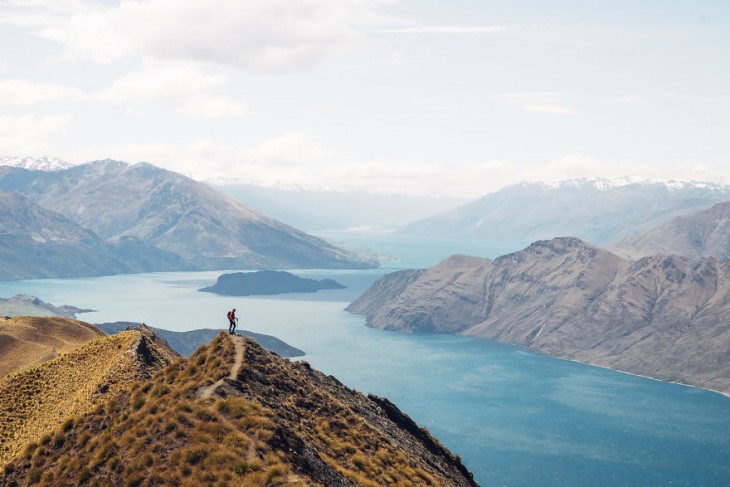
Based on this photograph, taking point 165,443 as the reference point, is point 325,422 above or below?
below

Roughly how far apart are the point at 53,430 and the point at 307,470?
1761 cm

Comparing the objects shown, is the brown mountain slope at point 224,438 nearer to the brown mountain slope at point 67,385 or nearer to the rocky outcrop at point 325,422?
the rocky outcrop at point 325,422

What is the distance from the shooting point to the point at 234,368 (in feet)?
174

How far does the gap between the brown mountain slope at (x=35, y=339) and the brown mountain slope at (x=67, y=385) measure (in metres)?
15.2

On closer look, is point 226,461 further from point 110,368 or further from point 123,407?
point 110,368

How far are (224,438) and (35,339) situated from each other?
5631 cm

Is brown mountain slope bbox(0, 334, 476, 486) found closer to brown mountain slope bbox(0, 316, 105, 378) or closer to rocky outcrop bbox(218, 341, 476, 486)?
rocky outcrop bbox(218, 341, 476, 486)

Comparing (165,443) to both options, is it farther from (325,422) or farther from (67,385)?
(67,385)

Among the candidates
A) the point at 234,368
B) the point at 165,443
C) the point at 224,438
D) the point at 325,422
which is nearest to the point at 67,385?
the point at 234,368

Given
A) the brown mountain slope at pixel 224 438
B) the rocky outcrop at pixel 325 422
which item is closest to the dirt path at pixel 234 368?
the brown mountain slope at pixel 224 438

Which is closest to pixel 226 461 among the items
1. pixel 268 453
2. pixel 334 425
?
pixel 268 453

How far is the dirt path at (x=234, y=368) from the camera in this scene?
4875cm

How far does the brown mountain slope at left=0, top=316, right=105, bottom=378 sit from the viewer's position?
272ft

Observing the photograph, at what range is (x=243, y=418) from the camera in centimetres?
4506
